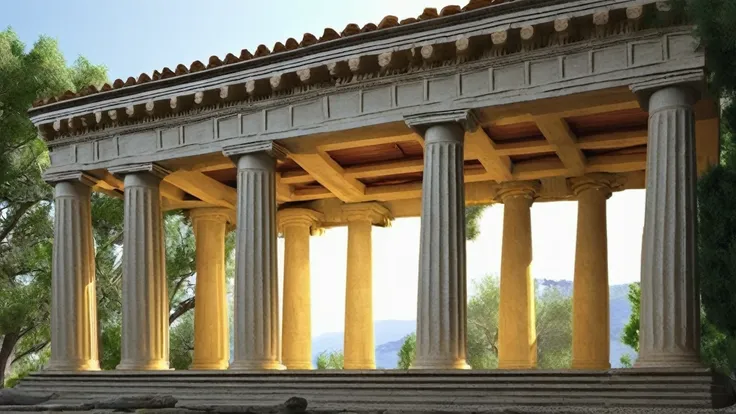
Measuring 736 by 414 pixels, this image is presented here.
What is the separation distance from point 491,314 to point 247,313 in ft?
137

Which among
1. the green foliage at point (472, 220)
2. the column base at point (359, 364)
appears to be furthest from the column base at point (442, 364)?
the green foliage at point (472, 220)

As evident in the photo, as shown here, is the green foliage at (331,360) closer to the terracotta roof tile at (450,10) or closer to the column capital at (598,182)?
the column capital at (598,182)

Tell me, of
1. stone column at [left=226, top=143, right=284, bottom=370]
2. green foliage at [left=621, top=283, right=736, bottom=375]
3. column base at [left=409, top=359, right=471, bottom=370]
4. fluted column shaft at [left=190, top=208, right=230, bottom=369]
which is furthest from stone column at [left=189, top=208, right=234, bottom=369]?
green foliage at [left=621, top=283, right=736, bottom=375]

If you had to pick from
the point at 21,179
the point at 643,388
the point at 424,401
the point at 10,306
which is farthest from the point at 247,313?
the point at 21,179

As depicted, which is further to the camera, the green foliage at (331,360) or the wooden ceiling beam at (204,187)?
the green foliage at (331,360)

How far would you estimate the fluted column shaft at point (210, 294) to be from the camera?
36750mm

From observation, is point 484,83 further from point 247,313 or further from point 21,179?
point 21,179

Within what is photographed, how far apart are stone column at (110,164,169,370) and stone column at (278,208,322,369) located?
A: 6.06 metres

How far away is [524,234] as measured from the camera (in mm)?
32469

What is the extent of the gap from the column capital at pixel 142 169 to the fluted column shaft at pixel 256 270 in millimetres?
3356

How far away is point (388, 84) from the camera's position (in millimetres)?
27031

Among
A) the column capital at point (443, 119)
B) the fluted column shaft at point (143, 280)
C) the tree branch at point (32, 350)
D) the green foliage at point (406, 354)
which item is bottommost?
the green foliage at point (406, 354)

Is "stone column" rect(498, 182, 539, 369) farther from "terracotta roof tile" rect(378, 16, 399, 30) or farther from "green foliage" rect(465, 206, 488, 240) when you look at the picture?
"green foliage" rect(465, 206, 488, 240)

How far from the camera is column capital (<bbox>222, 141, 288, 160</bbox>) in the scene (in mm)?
28844
